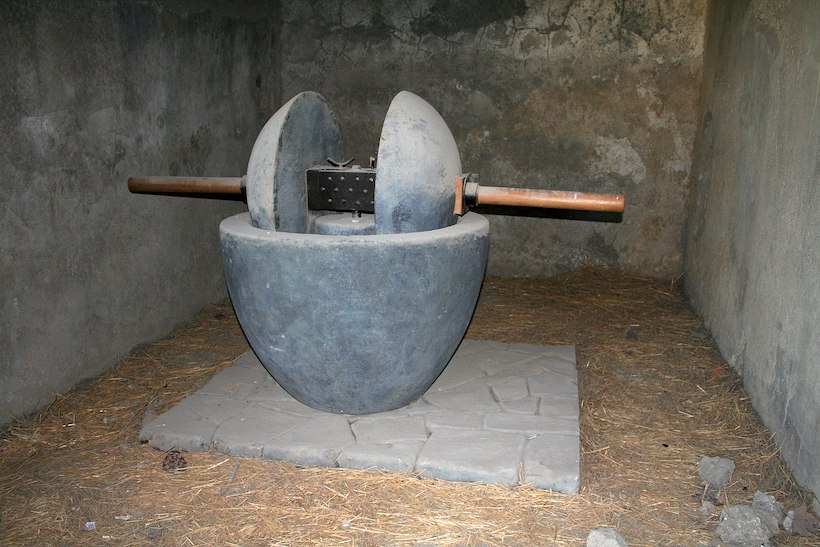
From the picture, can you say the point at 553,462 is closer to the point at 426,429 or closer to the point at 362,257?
the point at 426,429

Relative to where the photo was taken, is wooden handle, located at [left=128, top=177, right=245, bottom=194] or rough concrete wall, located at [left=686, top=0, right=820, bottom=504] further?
wooden handle, located at [left=128, top=177, right=245, bottom=194]

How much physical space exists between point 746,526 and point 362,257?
1657 millimetres

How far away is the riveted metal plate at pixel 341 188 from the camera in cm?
A: 294

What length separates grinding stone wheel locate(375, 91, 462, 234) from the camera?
8.89 ft

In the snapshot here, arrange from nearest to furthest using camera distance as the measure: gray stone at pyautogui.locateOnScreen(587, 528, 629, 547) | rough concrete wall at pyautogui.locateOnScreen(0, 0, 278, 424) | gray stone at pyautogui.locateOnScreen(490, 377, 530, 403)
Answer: gray stone at pyautogui.locateOnScreen(587, 528, 629, 547)
rough concrete wall at pyautogui.locateOnScreen(0, 0, 278, 424)
gray stone at pyautogui.locateOnScreen(490, 377, 530, 403)

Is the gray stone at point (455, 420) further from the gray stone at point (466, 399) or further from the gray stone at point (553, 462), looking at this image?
the gray stone at point (553, 462)

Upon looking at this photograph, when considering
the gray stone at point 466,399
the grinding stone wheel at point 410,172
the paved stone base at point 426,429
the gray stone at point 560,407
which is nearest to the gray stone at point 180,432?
the paved stone base at point 426,429

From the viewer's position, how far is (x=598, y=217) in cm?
554

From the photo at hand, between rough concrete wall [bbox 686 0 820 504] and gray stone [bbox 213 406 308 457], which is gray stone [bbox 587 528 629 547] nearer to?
rough concrete wall [bbox 686 0 820 504]

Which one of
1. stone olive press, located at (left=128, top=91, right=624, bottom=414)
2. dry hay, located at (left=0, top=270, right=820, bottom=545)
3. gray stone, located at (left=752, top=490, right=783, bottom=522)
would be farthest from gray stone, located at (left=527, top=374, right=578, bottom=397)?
gray stone, located at (left=752, top=490, right=783, bottom=522)

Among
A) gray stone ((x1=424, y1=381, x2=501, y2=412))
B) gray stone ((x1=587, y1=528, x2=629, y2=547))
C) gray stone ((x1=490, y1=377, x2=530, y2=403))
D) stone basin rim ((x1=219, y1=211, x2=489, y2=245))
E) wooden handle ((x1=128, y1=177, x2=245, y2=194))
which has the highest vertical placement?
wooden handle ((x1=128, y1=177, x2=245, y2=194))

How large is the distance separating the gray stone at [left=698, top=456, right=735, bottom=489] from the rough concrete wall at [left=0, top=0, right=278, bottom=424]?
3.06 meters

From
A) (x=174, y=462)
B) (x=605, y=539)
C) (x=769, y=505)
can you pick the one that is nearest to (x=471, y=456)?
(x=605, y=539)

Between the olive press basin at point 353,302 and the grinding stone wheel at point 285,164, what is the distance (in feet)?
0.39
